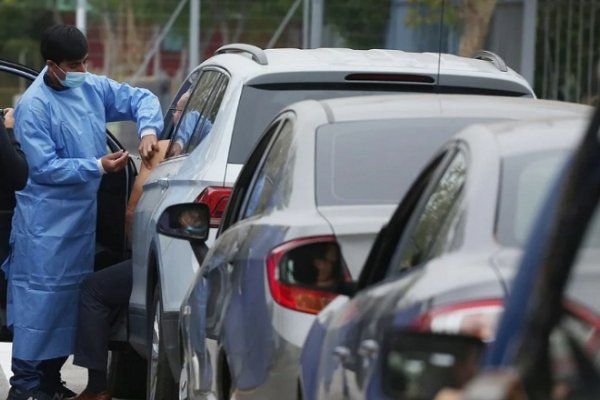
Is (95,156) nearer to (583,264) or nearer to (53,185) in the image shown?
(53,185)

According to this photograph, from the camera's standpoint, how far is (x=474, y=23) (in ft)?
67.8

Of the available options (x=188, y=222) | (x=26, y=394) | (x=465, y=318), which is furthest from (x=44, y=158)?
(x=465, y=318)

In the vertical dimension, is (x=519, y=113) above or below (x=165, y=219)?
above

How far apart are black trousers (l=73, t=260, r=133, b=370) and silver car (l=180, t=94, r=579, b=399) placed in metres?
1.98

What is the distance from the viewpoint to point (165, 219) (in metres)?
6.71

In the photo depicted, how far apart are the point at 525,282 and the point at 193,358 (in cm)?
377

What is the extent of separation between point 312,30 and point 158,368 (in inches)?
711

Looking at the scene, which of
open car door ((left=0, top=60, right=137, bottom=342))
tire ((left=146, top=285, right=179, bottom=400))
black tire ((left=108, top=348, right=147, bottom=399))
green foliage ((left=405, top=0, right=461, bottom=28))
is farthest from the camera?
green foliage ((left=405, top=0, right=461, bottom=28))

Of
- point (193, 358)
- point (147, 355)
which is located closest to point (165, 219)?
point (193, 358)

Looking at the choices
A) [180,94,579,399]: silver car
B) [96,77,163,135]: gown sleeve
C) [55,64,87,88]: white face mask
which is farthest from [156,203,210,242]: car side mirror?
[96,77,163,135]: gown sleeve

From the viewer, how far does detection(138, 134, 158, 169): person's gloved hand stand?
28.7 feet

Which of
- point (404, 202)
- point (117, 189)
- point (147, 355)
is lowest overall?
point (147, 355)

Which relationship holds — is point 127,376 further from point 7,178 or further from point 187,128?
point 7,178

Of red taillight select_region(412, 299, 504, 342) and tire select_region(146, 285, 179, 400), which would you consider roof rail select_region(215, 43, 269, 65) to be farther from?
red taillight select_region(412, 299, 504, 342)
